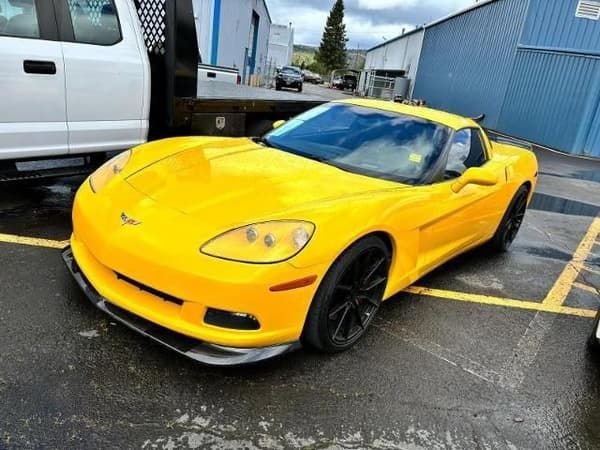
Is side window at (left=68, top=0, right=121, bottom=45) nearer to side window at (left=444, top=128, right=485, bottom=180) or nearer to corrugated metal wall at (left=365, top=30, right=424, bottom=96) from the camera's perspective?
side window at (left=444, top=128, right=485, bottom=180)

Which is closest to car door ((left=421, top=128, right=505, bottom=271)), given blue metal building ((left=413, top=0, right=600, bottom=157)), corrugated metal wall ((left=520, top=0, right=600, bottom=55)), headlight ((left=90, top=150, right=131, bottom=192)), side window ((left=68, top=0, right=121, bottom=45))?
headlight ((left=90, top=150, right=131, bottom=192))

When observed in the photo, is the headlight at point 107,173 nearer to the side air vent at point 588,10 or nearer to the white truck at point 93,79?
the white truck at point 93,79

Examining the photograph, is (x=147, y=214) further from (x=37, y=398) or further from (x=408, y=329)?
(x=408, y=329)

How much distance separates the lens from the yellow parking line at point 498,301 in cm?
390

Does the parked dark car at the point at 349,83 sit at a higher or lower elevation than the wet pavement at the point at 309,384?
lower

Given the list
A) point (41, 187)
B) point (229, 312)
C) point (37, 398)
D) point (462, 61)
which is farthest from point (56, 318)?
point (462, 61)

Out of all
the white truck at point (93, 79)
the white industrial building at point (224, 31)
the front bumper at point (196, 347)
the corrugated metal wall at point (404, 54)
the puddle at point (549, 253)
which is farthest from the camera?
the corrugated metal wall at point (404, 54)

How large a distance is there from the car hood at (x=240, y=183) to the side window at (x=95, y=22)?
1475mm

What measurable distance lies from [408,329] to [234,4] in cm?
2368

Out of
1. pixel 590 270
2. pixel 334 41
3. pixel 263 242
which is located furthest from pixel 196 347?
pixel 334 41

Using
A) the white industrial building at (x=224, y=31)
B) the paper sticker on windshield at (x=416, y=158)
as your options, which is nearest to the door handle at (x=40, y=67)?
the paper sticker on windshield at (x=416, y=158)

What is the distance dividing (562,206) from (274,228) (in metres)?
6.99

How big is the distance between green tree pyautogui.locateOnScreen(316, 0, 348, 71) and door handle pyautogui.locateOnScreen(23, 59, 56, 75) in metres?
101

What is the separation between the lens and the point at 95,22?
422 centimetres
